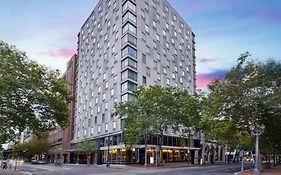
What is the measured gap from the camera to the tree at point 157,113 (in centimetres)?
5790

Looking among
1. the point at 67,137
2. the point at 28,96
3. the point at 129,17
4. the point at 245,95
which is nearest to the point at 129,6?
the point at 129,17

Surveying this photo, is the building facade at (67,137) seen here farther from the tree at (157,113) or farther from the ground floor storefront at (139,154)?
the tree at (157,113)

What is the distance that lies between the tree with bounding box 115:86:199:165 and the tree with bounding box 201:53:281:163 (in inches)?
652

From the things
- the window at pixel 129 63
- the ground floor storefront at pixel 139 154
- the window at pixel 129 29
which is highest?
the window at pixel 129 29

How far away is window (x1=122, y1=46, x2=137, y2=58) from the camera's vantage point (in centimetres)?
7300

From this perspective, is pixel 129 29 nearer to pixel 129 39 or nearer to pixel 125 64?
pixel 129 39

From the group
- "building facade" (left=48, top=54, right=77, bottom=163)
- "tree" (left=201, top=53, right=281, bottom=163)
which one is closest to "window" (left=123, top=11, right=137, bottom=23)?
"building facade" (left=48, top=54, right=77, bottom=163)

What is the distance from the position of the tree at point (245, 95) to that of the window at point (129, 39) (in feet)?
115

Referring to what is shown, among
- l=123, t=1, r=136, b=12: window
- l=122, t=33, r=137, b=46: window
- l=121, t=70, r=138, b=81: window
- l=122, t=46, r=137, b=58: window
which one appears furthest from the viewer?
l=123, t=1, r=136, b=12: window

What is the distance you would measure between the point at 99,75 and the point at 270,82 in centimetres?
5612

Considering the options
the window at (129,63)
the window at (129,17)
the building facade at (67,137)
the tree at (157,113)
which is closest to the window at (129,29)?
the window at (129,17)

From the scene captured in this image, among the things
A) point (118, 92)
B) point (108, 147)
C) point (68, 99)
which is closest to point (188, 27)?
point (118, 92)

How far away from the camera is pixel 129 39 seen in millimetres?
73500

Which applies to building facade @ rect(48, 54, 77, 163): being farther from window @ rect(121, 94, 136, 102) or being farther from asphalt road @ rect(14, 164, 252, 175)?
asphalt road @ rect(14, 164, 252, 175)
